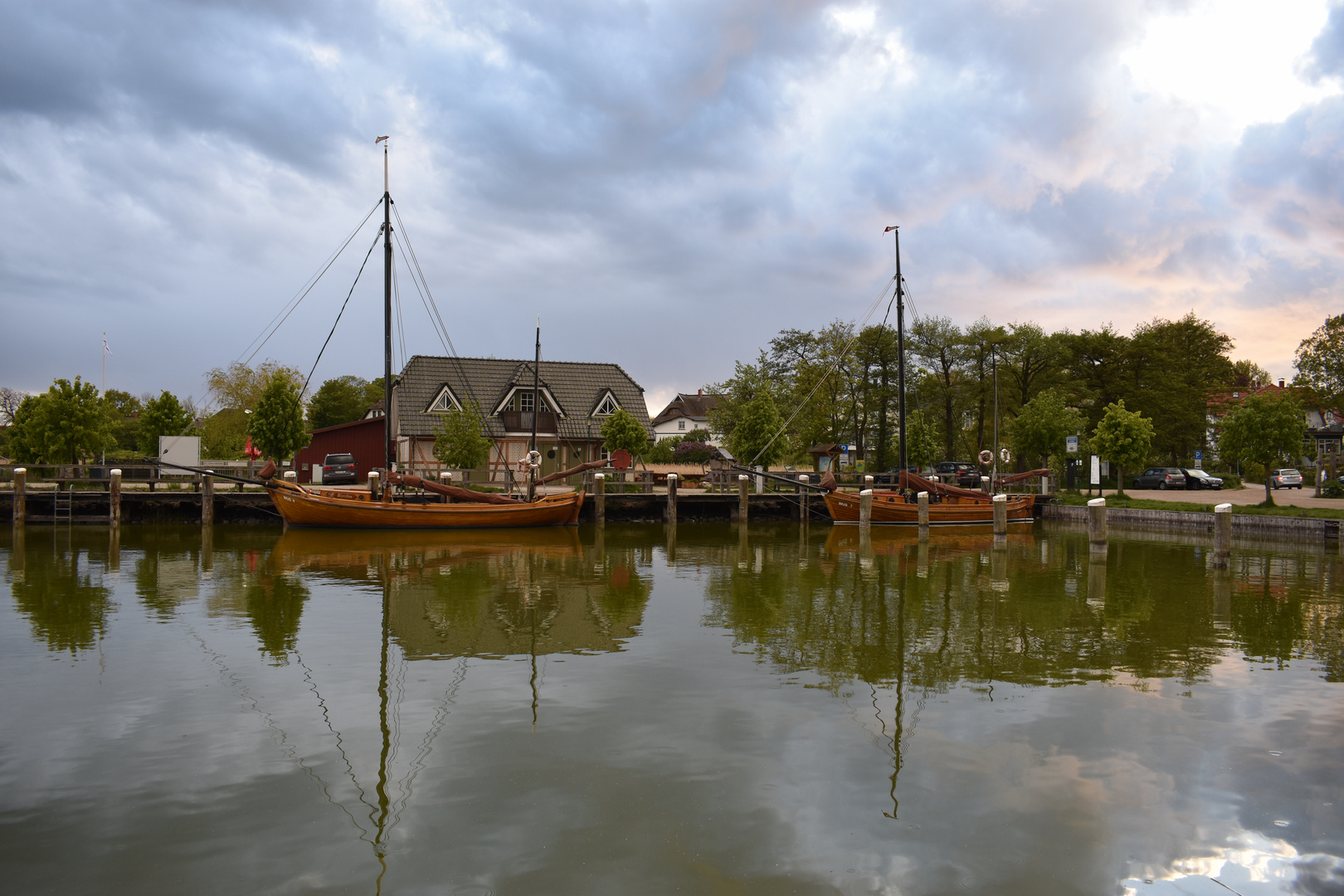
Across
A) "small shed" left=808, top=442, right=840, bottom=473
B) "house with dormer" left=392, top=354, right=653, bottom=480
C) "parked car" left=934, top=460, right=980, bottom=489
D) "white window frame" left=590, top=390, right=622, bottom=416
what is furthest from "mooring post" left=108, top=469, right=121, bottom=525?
"parked car" left=934, top=460, right=980, bottom=489

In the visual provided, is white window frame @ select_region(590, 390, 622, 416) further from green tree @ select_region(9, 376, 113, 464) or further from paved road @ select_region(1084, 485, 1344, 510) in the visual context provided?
paved road @ select_region(1084, 485, 1344, 510)

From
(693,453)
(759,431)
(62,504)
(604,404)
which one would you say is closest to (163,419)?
(62,504)

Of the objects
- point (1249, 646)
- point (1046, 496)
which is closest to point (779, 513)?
point (1046, 496)

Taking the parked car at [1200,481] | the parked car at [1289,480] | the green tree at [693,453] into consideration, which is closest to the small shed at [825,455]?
the parked car at [1200,481]

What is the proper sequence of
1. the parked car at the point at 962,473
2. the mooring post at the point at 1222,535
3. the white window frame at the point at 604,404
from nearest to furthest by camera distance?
the mooring post at the point at 1222,535 < the parked car at the point at 962,473 < the white window frame at the point at 604,404

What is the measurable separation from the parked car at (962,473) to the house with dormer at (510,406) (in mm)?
16666

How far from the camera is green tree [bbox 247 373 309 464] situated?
4047cm

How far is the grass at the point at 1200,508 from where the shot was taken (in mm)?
28125

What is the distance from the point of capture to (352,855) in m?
5.77

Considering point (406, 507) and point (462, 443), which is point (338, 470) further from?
point (406, 507)

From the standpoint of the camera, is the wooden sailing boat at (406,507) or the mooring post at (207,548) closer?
the mooring post at (207,548)

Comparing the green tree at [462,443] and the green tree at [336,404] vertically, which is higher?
the green tree at [336,404]

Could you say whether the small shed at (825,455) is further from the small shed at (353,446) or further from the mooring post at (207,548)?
the mooring post at (207,548)

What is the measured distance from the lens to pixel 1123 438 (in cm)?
3684
